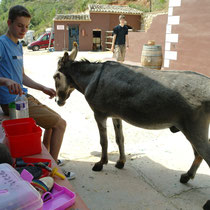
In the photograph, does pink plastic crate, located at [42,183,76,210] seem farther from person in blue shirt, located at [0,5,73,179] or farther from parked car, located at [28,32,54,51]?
parked car, located at [28,32,54,51]

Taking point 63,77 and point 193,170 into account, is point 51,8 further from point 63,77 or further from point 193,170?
point 193,170

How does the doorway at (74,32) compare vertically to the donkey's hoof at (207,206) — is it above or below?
above

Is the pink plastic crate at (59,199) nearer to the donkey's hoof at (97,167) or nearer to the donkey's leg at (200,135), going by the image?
the donkey's leg at (200,135)

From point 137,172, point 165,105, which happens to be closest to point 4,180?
point 165,105

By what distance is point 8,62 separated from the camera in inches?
111

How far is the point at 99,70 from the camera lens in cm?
318

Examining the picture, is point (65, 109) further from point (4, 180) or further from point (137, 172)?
point (4, 180)

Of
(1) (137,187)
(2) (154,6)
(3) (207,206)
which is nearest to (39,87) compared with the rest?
(1) (137,187)

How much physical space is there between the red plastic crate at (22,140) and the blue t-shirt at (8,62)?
764mm

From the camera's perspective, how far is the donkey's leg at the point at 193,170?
3013mm

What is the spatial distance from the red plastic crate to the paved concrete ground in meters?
1.08

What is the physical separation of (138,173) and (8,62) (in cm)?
226

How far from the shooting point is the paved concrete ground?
2.77 metres

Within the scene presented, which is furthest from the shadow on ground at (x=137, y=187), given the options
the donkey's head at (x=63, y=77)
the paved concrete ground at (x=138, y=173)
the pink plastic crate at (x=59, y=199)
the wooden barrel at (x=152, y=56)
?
the wooden barrel at (x=152, y=56)
